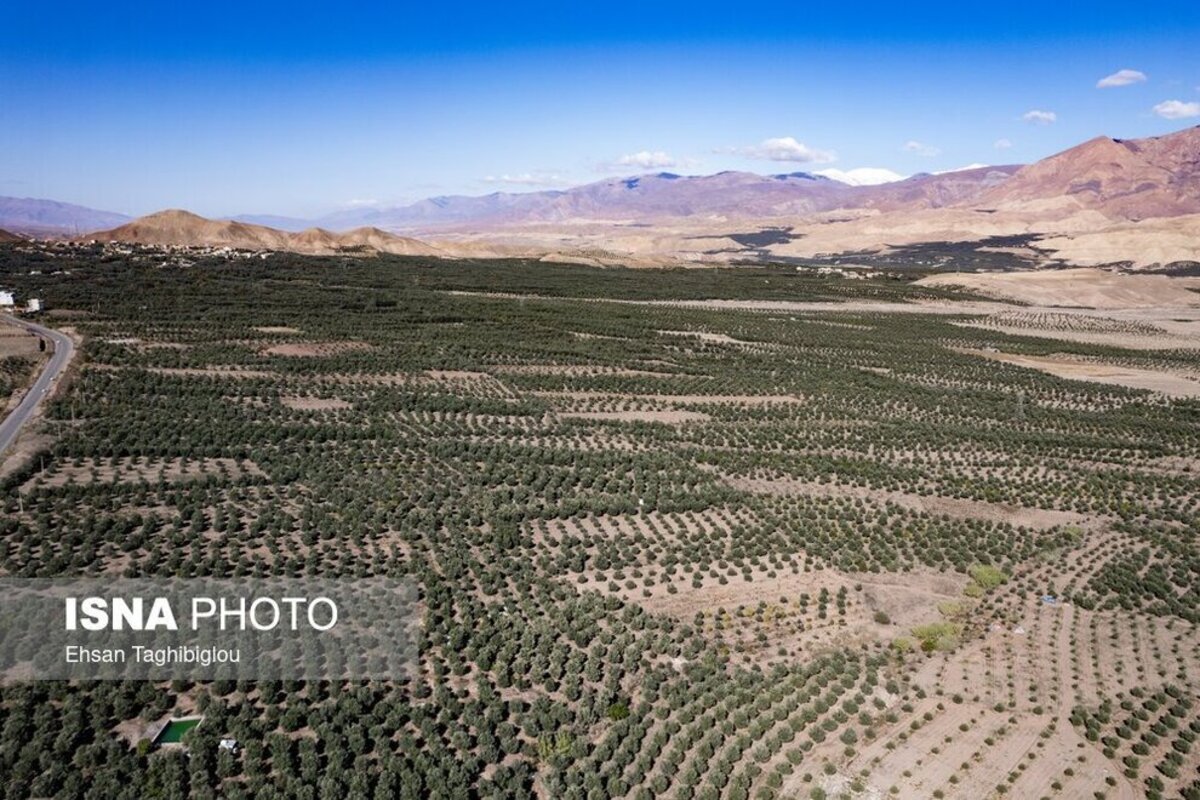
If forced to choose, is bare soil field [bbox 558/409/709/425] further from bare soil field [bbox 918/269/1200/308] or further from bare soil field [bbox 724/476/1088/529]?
bare soil field [bbox 918/269/1200/308]

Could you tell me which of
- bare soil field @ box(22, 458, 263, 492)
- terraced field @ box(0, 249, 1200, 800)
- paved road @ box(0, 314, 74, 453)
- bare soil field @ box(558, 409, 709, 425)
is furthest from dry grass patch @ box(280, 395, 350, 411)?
bare soil field @ box(558, 409, 709, 425)

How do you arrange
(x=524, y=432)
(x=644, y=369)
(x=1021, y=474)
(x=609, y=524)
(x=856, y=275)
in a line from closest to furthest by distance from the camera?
(x=609, y=524), (x=1021, y=474), (x=524, y=432), (x=644, y=369), (x=856, y=275)

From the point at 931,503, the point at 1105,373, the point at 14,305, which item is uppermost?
the point at 14,305

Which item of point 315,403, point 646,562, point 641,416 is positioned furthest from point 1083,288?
point 646,562

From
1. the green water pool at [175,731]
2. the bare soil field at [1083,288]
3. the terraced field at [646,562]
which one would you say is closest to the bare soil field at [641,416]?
the terraced field at [646,562]

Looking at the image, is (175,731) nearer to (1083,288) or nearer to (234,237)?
(1083,288)

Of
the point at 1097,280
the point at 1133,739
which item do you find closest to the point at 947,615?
the point at 1133,739

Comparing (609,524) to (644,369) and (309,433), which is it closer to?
(309,433)
